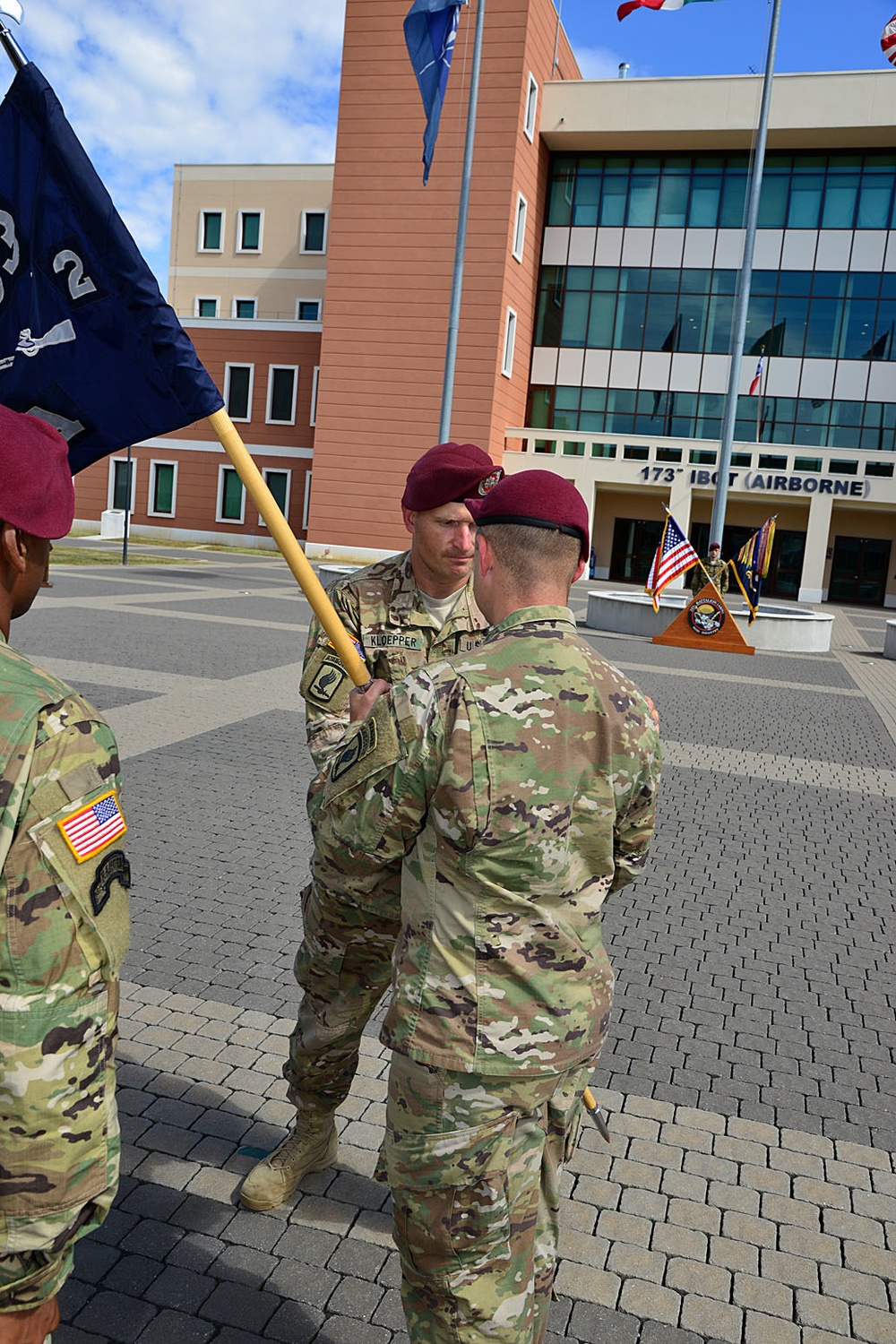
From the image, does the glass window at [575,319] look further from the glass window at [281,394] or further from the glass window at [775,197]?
the glass window at [281,394]

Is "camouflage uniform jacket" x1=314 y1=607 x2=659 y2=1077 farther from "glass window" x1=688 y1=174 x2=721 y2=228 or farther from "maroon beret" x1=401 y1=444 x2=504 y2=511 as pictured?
"glass window" x1=688 y1=174 x2=721 y2=228

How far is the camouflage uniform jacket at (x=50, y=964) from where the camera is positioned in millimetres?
1516

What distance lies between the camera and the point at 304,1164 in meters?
3.10

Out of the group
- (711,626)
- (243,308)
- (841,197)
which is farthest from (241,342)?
(711,626)

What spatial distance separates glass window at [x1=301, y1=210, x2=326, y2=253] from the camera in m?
43.0

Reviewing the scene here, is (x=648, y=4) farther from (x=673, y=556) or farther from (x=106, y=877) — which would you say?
(x=106, y=877)

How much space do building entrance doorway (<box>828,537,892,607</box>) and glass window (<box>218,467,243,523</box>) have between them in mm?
22389

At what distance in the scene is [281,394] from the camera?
3912 centimetres

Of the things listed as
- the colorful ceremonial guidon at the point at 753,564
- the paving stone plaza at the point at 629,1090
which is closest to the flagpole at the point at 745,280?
the colorful ceremonial guidon at the point at 753,564

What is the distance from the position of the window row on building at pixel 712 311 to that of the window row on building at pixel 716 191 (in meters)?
1.71

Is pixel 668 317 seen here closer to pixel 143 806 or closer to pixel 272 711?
pixel 272 711

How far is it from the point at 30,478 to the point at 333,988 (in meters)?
1.76

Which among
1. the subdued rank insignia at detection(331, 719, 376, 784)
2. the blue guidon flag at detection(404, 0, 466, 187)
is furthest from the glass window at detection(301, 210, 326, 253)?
the subdued rank insignia at detection(331, 719, 376, 784)

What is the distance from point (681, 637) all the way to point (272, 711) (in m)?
10.8
